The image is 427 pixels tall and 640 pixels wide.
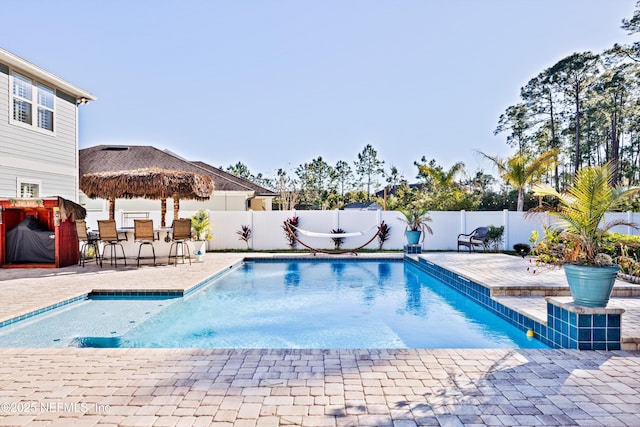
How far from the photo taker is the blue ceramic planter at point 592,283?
3.35 meters

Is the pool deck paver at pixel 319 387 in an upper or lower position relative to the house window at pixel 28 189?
lower

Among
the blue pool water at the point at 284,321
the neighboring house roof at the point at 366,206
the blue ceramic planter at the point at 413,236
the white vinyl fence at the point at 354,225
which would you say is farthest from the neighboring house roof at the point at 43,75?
the neighboring house roof at the point at 366,206

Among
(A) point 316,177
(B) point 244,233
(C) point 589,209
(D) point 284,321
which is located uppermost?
(A) point 316,177

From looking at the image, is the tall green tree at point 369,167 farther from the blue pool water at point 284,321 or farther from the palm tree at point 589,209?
the palm tree at point 589,209

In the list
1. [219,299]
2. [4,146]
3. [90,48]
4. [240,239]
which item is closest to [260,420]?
[219,299]

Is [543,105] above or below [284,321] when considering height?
above

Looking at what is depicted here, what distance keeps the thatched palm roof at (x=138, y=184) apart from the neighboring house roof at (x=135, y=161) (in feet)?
22.2

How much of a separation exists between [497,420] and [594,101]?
2543 centimetres

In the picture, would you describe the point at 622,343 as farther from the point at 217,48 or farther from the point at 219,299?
the point at 217,48

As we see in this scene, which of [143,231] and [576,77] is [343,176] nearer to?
[576,77]

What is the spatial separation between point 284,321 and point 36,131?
8.81 metres

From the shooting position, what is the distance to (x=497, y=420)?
88.9 inches

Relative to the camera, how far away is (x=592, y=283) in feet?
11.1

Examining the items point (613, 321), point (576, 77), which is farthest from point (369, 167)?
point (613, 321)
